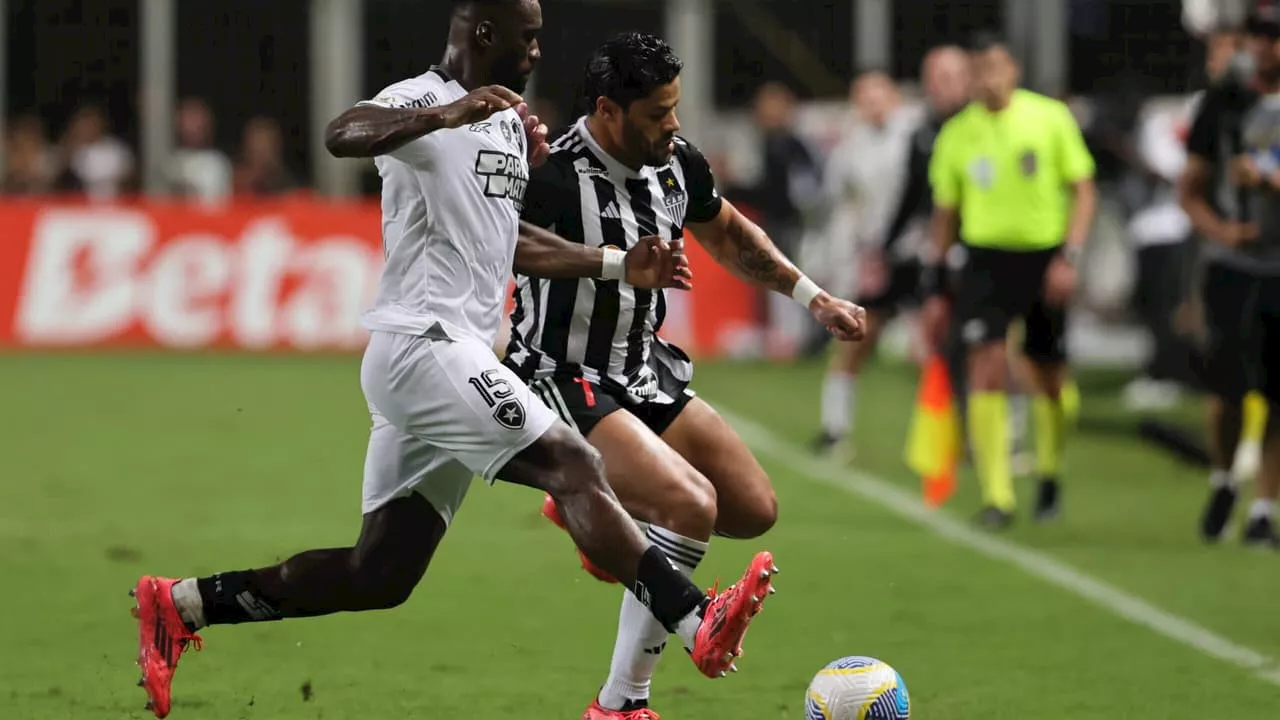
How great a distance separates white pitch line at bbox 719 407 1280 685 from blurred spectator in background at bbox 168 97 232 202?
10.1m

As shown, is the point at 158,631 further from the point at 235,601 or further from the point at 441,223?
the point at 441,223

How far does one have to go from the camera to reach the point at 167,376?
60.6 feet

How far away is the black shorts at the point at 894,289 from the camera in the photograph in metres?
14.1

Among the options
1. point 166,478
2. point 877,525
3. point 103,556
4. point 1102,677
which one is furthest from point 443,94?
point 166,478

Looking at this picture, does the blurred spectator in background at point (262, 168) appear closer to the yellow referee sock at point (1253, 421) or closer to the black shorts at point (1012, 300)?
the yellow referee sock at point (1253, 421)

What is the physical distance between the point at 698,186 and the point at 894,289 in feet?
25.0

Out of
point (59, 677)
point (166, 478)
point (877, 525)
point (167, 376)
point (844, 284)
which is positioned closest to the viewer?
point (59, 677)

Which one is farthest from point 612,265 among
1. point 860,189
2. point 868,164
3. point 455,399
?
point 860,189

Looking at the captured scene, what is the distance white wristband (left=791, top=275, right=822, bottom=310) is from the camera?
6.61m

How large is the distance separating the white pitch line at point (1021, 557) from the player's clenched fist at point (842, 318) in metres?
1.94

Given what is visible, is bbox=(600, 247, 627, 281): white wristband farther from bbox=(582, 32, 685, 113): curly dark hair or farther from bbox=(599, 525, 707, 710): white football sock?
bbox=(599, 525, 707, 710): white football sock

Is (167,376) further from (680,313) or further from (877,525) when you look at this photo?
(877,525)

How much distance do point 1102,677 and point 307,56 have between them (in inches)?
826

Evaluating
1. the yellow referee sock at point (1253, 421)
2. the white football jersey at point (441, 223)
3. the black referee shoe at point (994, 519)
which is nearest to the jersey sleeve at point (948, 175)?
the black referee shoe at point (994, 519)
